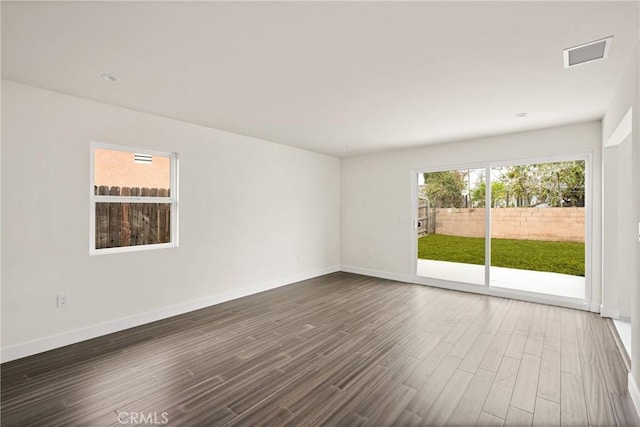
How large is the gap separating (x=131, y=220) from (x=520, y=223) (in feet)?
18.0

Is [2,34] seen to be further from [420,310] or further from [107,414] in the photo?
[420,310]

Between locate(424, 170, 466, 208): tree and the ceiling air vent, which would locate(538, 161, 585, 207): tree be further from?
the ceiling air vent

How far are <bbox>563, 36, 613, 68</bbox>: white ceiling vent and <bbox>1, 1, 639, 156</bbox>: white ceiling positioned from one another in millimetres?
58

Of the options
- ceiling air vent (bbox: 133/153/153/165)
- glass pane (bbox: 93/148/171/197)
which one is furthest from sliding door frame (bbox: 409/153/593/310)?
ceiling air vent (bbox: 133/153/153/165)

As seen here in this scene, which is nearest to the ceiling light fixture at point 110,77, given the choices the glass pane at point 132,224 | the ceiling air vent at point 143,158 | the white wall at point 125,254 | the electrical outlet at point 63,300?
the white wall at point 125,254

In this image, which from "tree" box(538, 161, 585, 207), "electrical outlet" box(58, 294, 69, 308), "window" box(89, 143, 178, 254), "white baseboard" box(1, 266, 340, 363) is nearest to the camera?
"white baseboard" box(1, 266, 340, 363)

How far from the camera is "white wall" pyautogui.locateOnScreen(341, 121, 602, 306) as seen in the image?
403 centimetres

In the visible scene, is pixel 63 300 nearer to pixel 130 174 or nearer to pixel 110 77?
pixel 130 174

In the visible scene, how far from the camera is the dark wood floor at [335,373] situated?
1990 mm

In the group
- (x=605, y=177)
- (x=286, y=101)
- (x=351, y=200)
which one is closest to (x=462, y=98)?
(x=286, y=101)

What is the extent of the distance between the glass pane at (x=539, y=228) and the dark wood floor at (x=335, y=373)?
775mm

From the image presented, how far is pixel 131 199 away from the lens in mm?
3598

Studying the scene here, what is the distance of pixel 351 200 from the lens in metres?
6.55

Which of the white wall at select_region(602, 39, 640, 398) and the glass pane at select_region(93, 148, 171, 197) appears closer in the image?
the white wall at select_region(602, 39, 640, 398)
